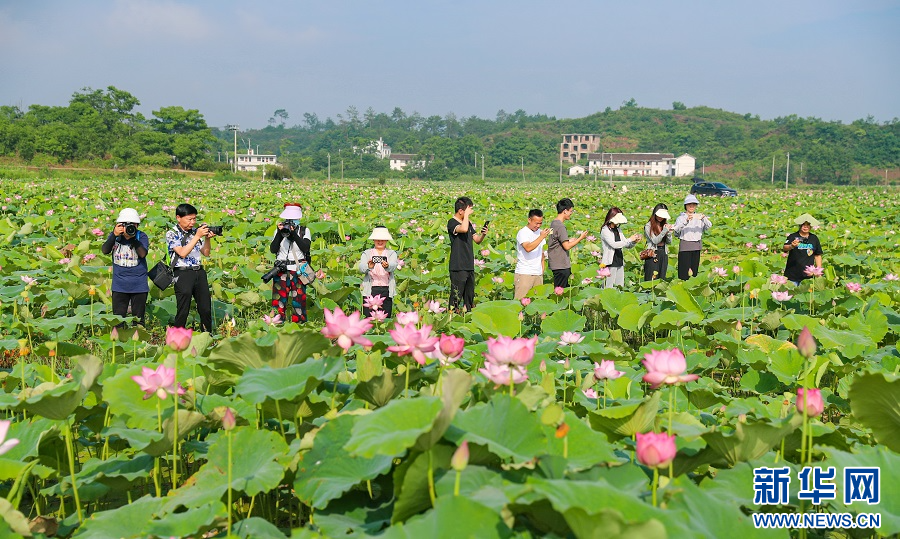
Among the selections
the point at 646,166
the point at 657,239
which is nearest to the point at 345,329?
the point at 657,239

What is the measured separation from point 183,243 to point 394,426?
4.04 meters

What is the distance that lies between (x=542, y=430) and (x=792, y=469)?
2.32 feet

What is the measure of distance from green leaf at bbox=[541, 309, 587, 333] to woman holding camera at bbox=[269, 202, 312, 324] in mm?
1904

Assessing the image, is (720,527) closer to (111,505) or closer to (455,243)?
(111,505)

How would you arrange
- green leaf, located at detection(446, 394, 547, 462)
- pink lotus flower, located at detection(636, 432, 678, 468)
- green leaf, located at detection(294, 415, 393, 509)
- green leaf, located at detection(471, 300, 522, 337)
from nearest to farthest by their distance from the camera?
pink lotus flower, located at detection(636, 432, 678, 468) → green leaf, located at detection(446, 394, 547, 462) → green leaf, located at detection(294, 415, 393, 509) → green leaf, located at detection(471, 300, 522, 337)

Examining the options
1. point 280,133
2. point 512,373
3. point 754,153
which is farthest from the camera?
point 280,133

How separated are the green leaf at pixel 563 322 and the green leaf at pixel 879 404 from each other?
2480 mm

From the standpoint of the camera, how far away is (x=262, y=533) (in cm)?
161

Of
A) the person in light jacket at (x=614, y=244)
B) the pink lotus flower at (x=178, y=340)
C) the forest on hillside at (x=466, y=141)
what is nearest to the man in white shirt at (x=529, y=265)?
the person in light jacket at (x=614, y=244)

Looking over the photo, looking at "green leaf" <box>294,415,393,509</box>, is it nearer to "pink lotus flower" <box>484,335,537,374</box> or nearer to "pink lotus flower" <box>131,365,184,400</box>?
"pink lotus flower" <box>484,335,537,374</box>

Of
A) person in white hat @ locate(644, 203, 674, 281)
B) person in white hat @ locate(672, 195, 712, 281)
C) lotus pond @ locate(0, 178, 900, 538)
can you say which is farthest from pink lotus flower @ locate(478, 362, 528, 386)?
person in white hat @ locate(672, 195, 712, 281)

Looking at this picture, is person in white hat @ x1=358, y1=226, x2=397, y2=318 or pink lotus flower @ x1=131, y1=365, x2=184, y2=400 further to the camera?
person in white hat @ x1=358, y1=226, x2=397, y2=318

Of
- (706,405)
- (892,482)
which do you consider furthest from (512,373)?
(706,405)

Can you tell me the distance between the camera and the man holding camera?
5277mm
